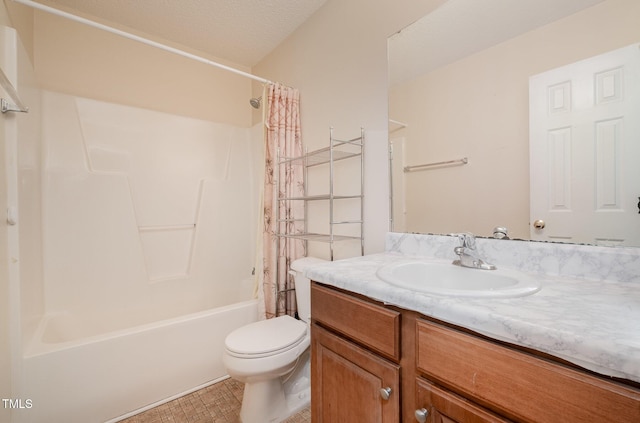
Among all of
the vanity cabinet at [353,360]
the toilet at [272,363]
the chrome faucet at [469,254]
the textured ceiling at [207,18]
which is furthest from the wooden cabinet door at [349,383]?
the textured ceiling at [207,18]

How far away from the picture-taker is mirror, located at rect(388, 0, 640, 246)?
0.89 m

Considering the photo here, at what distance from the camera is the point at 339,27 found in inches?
66.6

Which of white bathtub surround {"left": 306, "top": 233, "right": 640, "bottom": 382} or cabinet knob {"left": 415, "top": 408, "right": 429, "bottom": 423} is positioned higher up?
white bathtub surround {"left": 306, "top": 233, "right": 640, "bottom": 382}

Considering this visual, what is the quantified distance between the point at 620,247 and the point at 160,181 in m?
2.59

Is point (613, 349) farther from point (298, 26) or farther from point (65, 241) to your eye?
point (65, 241)

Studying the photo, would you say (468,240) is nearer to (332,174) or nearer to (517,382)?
(517,382)

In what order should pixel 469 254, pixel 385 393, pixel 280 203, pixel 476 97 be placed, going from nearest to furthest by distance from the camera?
pixel 385 393 < pixel 469 254 < pixel 476 97 < pixel 280 203

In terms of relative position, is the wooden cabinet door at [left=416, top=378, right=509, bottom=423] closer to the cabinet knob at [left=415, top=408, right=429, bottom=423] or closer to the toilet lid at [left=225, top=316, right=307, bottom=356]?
the cabinet knob at [left=415, top=408, right=429, bottom=423]

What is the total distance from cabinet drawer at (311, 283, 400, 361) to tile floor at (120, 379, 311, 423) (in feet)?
2.93

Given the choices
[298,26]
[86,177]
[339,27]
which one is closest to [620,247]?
[339,27]

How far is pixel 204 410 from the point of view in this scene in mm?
1511

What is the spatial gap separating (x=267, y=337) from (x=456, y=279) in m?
0.96

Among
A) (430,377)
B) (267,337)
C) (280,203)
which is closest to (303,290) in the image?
(267,337)

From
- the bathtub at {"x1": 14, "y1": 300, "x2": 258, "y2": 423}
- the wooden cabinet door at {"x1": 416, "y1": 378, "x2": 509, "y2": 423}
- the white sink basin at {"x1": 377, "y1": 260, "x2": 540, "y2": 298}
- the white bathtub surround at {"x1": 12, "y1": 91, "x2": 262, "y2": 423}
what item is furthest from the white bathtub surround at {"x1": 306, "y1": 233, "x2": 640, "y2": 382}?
the white bathtub surround at {"x1": 12, "y1": 91, "x2": 262, "y2": 423}
